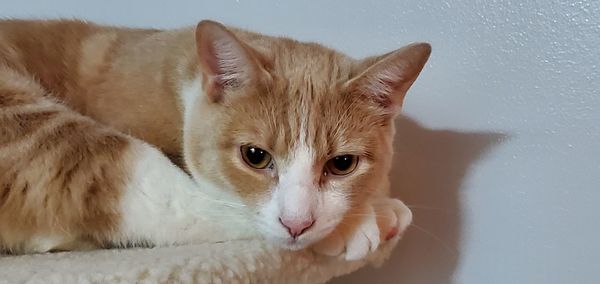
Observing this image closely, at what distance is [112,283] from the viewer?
84 centimetres

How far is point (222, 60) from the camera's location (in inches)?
41.2

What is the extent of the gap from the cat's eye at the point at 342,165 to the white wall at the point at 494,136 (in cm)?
37

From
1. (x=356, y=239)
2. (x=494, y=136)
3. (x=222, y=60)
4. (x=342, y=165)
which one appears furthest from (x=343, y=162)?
(x=494, y=136)

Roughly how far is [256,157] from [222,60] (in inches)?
5.9

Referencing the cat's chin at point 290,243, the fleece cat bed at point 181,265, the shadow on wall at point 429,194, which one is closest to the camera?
the fleece cat bed at point 181,265

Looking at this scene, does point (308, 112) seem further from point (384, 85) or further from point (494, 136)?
point (494, 136)

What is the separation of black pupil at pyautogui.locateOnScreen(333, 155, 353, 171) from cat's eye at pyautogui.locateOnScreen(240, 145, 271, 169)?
0.32 feet

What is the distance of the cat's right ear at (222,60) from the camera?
0.99 metres

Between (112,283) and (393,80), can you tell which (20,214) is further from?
(393,80)

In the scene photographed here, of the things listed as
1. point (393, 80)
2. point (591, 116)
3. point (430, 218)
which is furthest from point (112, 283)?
point (591, 116)

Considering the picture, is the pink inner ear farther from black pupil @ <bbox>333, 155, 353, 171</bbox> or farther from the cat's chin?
the cat's chin

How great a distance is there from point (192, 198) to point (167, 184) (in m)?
0.04

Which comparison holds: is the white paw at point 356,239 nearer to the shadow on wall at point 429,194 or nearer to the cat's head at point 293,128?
the cat's head at point 293,128

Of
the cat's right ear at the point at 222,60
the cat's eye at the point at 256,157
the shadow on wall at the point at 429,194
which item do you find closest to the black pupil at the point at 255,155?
the cat's eye at the point at 256,157
